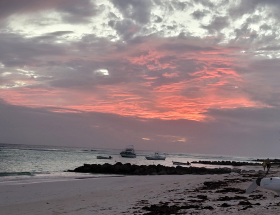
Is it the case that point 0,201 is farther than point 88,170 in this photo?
No

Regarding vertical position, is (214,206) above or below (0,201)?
above

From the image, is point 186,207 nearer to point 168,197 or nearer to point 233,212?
point 233,212

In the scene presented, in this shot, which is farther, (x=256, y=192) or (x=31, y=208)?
(x=256, y=192)

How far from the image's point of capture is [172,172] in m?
41.4

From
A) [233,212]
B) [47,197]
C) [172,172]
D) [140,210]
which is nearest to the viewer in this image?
[233,212]

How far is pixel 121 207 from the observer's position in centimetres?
1228

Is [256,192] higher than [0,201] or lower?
higher

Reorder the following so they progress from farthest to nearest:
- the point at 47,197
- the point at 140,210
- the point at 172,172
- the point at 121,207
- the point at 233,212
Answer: the point at 172,172
the point at 47,197
the point at 121,207
the point at 140,210
the point at 233,212

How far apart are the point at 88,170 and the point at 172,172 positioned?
12.5 metres

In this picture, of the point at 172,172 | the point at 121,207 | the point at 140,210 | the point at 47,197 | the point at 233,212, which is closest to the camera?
the point at 233,212

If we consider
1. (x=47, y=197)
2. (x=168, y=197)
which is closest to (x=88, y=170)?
(x=47, y=197)

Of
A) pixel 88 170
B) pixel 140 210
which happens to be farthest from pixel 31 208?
pixel 88 170

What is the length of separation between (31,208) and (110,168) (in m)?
30.0

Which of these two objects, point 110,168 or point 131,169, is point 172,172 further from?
point 110,168
